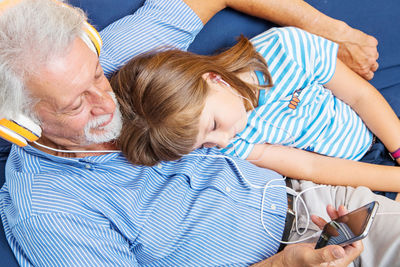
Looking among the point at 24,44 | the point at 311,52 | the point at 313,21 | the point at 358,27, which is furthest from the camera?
the point at 358,27

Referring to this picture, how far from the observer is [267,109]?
4.36ft

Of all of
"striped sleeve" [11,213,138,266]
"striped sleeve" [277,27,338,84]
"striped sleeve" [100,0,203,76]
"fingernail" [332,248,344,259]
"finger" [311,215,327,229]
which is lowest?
"striped sleeve" [11,213,138,266]

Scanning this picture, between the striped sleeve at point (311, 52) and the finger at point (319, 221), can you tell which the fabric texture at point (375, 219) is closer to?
the finger at point (319, 221)

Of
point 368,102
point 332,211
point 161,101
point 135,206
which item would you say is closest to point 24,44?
point 161,101

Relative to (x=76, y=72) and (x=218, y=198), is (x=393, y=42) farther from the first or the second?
(x=76, y=72)

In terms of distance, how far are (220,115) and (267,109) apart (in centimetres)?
28

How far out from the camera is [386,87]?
1.59 metres

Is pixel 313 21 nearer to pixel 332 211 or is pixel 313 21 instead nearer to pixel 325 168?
pixel 325 168

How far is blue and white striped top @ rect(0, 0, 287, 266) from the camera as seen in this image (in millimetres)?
967

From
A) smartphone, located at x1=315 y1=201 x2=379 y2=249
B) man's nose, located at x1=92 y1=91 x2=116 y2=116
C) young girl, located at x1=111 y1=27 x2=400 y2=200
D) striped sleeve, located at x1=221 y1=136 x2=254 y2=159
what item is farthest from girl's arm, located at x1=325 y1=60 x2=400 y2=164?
man's nose, located at x1=92 y1=91 x2=116 y2=116

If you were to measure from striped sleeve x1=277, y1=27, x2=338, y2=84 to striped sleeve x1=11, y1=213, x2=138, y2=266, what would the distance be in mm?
859

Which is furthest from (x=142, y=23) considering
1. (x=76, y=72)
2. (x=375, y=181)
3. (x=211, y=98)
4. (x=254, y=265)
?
(x=375, y=181)

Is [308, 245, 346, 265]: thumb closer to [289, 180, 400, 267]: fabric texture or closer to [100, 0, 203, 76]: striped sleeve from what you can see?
[289, 180, 400, 267]: fabric texture

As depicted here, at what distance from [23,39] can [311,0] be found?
114 centimetres
